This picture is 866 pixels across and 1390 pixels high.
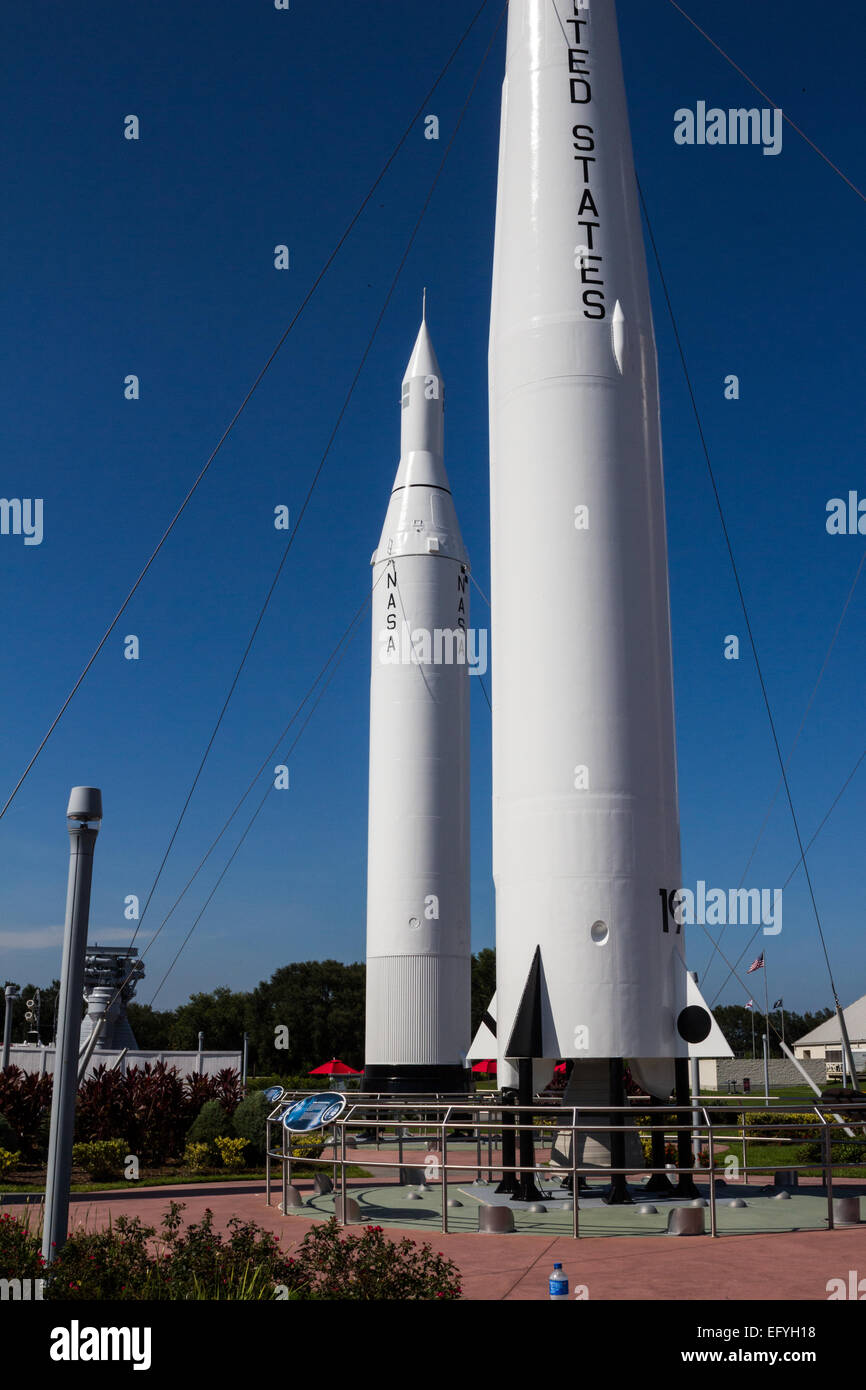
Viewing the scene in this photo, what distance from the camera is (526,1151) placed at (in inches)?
558

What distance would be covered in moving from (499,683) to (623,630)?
2.06 metres

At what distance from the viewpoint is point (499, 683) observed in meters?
16.6

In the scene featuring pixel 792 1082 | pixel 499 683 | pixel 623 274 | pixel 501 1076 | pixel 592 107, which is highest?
pixel 592 107

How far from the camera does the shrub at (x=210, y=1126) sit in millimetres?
20594

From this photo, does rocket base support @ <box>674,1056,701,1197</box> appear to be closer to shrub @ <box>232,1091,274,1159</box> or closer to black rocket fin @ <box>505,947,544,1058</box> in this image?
black rocket fin @ <box>505,947,544,1058</box>

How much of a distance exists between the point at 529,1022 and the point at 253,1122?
8214 mm

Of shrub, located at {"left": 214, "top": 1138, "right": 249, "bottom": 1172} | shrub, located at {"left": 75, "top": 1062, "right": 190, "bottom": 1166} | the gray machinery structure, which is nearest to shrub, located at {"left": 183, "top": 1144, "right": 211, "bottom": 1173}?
shrub, located at {"left": 214, "top": 1138, "right": 249, "bottom": 1172}

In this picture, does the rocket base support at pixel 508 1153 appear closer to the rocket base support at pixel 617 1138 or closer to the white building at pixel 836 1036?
the rocket base support at pixel 617 1138

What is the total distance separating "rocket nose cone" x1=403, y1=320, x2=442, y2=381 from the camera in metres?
32.0

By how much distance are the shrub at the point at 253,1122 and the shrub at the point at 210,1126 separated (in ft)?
0.63

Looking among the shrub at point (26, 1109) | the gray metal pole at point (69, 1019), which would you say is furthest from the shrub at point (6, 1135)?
the gray metal pole at point (69, 1019)
